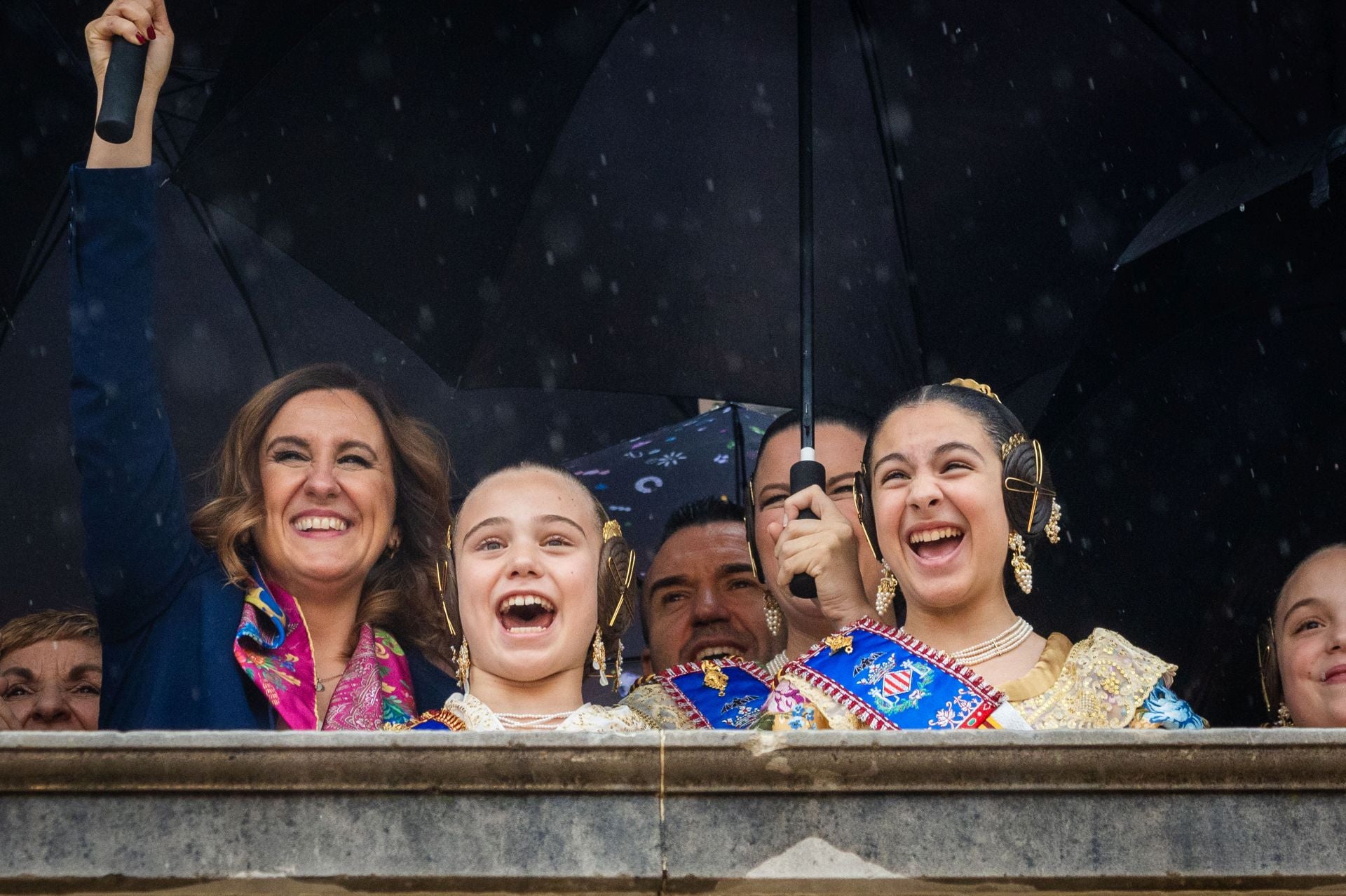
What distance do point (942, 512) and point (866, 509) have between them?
30cm

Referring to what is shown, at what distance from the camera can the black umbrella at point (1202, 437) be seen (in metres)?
5.47

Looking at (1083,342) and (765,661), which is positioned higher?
(1083,342)

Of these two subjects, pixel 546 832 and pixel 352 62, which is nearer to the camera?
pixel 546 832

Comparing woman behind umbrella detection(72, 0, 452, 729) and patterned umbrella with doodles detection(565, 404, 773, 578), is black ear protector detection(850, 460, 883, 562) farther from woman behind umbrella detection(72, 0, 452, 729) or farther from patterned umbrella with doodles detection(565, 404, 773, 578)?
patterned umbrella with doodles detection(565, 404, 773, 578)

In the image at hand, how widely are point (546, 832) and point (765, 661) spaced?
2.58 metres

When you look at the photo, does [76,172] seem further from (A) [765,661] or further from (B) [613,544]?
(A) [765,661]

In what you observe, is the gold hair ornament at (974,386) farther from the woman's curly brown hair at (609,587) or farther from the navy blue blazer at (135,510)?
the navy blue blazer at (135,510)

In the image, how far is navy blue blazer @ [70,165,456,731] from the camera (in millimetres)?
4379

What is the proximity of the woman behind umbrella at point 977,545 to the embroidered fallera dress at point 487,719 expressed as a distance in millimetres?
504

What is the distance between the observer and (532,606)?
15.0 ft

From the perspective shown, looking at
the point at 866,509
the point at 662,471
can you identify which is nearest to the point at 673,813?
the point at 866,509

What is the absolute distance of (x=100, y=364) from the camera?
14.4 feet

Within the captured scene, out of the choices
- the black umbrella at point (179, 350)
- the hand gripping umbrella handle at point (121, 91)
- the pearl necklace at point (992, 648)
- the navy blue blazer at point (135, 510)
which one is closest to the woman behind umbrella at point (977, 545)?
the pearl necklace at point (992, 648)

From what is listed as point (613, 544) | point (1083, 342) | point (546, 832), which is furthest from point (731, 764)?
point (1083, 342)
